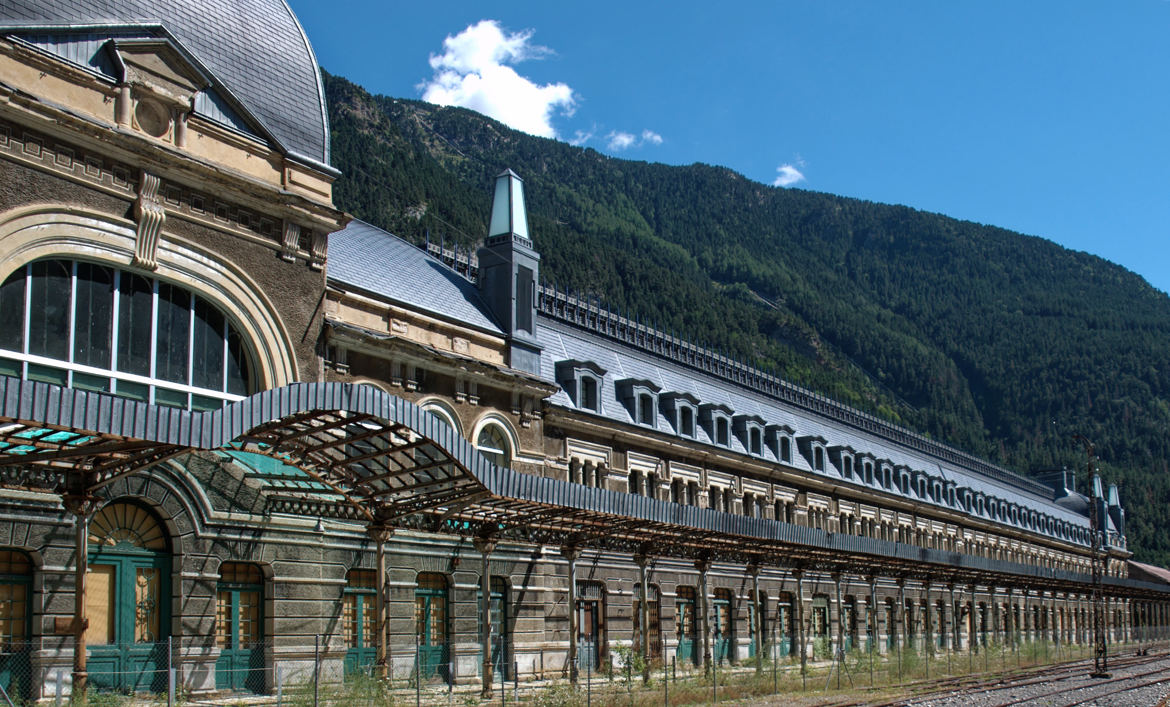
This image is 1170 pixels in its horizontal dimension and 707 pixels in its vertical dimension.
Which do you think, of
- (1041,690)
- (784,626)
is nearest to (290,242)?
(1041,690)

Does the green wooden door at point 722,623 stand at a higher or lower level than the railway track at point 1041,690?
higher

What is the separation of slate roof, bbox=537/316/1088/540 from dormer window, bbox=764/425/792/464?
68cm

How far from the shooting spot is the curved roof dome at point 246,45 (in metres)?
22.8

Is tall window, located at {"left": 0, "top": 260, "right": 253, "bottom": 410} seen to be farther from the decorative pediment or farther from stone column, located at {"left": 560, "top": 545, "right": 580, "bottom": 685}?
stone column, located at {"left": 560, "top": 545, "right": 580, "bottom": 685}

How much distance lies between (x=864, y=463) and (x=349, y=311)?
3944 centimetres

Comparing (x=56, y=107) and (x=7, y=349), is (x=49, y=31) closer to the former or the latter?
(x=56, y=107)

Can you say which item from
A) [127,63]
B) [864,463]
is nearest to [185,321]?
[127,63]

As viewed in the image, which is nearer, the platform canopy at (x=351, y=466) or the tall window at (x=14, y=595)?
the platform canopy at (x=351, y=466)

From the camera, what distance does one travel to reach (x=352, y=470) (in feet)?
71.1

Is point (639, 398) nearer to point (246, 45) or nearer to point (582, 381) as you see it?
point (582, 381)

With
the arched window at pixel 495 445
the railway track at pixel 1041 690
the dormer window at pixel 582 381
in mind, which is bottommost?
the railway track at pixel 1041 690

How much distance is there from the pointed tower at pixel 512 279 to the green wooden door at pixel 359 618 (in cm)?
858

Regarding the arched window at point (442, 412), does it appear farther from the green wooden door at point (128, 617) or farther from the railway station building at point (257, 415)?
the green wooden door at point (128, 617)

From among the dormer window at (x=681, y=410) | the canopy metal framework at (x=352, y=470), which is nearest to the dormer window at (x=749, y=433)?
the dormer window at (x=681, y=410)
